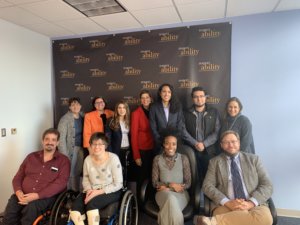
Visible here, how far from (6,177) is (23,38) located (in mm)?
2001

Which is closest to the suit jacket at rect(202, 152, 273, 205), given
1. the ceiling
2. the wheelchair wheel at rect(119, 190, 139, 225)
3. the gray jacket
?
the wheelchair wheel at rect(119, 190, 139, 225)

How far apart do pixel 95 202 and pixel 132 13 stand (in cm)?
223

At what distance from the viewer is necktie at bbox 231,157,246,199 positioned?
2.14m

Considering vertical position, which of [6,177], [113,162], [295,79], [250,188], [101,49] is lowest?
[6,177]

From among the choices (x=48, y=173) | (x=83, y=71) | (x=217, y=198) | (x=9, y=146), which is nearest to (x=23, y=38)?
(x=83, y=71)

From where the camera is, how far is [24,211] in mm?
2168

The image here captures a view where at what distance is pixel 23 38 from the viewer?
3334mm

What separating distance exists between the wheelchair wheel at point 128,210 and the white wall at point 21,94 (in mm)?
1866

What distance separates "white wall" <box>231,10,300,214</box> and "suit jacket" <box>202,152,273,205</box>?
89cm

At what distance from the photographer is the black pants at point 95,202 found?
2.13 m

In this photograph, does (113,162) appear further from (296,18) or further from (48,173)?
(296,18)

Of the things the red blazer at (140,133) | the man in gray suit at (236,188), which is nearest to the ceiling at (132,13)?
the red blazer at (140,133)

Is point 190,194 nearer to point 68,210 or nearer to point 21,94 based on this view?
point 68,210

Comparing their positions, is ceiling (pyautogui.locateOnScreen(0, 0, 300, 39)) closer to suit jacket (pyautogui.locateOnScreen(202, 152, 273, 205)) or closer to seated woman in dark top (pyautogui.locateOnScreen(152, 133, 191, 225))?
seated woman in dark top (pyautogui.locateOnScreen(152, 133, 191, 225))
